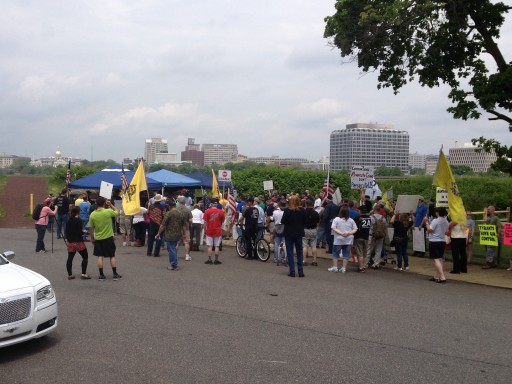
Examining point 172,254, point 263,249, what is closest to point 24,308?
point 172,254

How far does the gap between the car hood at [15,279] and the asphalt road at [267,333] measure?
33.3 inches

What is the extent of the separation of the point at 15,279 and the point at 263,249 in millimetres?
9889

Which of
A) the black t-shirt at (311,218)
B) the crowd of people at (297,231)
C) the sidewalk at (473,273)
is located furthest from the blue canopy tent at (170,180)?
the black t-shirt at (311,218)

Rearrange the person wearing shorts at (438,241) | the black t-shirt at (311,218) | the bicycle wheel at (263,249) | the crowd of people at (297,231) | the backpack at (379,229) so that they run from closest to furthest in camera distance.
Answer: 1. the crowd of people at (297,231)
2. the person wearing shorts at (438,241)
3. the backpack at (379,229)
4. the black t-shirt at (311,218)
5. the bicycle wheel at (263,249)

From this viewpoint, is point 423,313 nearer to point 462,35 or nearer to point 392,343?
point 392,343

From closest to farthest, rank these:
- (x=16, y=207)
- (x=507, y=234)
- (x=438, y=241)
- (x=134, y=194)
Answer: (x=438, y=241) < (x=507, y=234) < (x=134, y=194) < (x=16, y=207)

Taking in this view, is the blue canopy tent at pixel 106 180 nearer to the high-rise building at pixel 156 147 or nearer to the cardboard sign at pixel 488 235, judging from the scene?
the cardboard sign at pixel 488 235

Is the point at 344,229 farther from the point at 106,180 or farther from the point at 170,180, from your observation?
the point at 170,180

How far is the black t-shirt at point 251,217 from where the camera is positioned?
52.5 ft

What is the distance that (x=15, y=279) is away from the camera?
698 centimetres

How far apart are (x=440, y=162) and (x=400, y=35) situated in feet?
14.2

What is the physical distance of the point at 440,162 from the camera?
45.8 ft

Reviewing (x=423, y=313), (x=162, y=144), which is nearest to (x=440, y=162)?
(x=423, y=313)

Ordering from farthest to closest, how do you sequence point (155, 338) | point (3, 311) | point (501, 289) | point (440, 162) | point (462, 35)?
point (462, 35) < point (440, 162) < point (501, 289) < point (155, 338) < point (3, 311)
